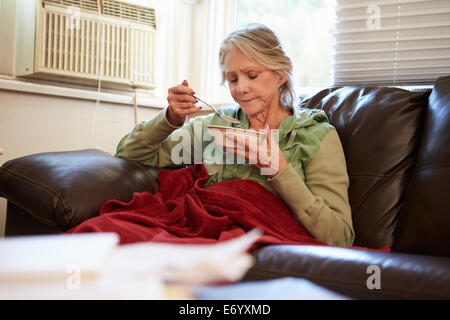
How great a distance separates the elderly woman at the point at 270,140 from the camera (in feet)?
3.94

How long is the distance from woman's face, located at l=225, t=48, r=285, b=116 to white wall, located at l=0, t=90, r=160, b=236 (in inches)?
33.2

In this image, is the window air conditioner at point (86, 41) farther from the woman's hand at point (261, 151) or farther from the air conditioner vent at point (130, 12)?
the woman's hand at point (261, 151)

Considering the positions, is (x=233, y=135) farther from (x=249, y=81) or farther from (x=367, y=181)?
(x=367, y=181)

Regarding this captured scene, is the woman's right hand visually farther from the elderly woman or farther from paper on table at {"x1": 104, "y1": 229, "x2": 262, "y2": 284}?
paper on table at {"x1": 104, "y1": 229, "x2": 262, "y2": 284}

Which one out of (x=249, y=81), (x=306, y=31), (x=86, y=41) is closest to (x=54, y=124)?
(x=86, y=41)

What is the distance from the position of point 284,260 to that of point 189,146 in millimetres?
787

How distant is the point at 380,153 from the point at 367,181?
0.10 m

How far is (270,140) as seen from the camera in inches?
47.1

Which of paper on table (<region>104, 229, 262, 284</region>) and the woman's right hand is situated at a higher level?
the woman's right hand

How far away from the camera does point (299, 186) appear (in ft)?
3.92

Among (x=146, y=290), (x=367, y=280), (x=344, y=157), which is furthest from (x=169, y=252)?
(x=344, y=157)

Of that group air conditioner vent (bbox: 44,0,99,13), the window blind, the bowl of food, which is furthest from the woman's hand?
air conditioner vent (bbox: 44,0,99,13)

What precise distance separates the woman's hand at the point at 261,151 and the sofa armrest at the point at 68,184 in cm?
40

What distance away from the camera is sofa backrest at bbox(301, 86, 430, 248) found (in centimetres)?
130
